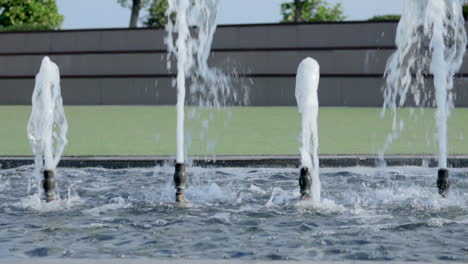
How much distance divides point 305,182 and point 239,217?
3.13 feet

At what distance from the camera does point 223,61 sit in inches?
1099

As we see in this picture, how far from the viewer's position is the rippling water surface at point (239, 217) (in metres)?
6.43

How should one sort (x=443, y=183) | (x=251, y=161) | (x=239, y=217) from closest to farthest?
(x=239, y=217) → (x=443, y=183) → (x=251, y=161)

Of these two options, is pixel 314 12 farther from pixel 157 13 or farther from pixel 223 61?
pixel 223 61

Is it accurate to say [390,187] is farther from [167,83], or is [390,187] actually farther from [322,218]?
[167,83]

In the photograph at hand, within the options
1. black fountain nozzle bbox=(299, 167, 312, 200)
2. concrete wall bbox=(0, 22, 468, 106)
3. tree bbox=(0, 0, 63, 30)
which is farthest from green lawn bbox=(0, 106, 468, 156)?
tree bbox=(0, 0, 63, 30)

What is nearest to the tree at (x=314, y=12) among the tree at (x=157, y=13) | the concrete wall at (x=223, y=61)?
the tree at (x=157, y=13)

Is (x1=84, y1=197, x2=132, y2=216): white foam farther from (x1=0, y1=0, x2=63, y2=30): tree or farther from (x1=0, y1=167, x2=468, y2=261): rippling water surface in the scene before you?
(x1=0, y1=0, x2=63, y2=30): tree

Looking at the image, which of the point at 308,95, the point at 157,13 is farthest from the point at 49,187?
the point at 157,13

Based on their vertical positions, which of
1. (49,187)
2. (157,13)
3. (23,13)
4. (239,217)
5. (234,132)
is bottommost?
(239,217)

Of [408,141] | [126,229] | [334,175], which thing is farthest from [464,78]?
[126,229]

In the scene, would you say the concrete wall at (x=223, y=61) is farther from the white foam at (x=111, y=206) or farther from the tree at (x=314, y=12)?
the tree at (x=314, y=12)

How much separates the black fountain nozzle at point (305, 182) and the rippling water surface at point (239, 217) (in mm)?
101

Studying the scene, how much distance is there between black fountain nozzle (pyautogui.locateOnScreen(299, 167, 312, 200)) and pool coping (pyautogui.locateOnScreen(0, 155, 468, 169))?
310 centimetres
